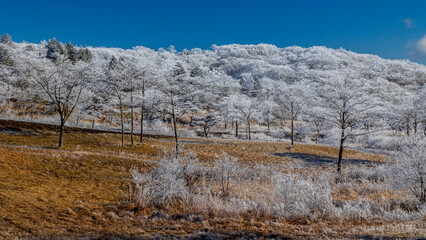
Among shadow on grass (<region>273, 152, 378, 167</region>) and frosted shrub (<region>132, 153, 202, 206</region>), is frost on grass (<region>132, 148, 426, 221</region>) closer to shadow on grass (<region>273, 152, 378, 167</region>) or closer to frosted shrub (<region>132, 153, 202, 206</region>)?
frosted shrub (<region>132, 153, 202, 206</region>)

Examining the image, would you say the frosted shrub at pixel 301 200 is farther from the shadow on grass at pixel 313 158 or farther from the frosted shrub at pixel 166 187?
the shadow on grass at pixel 313 158

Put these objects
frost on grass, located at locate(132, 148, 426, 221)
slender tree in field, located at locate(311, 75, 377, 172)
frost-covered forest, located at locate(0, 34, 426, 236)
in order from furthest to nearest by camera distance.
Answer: slender tree in field, located at locate(311, 75, 377, 172)
frost-covered forest, located at locate(0, 34, 426, 236)
frost on grass, located at locate(132, 148, 426, 221)

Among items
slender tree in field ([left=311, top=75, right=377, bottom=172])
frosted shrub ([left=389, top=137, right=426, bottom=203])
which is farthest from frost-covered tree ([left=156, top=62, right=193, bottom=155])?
frosted shrub ([left=389, top=137, right=426, bottom=203])

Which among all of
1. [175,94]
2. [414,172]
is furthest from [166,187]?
[175,94]

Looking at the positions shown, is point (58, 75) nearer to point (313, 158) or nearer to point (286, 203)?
point (286, 203)

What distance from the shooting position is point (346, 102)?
17641mm

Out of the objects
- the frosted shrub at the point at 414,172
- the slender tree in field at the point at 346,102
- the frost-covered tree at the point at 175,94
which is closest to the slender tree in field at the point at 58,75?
the frost-covered tree at the point at 175,94

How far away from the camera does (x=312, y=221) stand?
263 inches

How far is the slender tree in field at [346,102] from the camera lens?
1732 cm

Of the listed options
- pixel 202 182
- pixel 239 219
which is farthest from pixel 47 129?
pixel 239 219

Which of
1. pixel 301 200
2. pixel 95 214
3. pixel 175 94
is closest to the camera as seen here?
pixel 95 214

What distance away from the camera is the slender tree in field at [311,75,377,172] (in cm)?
1732

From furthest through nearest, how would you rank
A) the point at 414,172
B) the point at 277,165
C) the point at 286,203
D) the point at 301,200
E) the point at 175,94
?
1. the point at 175,94
2. the point at 277,165
3. the point at 414,172
4. the point at 301,200
5. the point at 286,203

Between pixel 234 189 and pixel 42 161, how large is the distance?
11.6 metres
